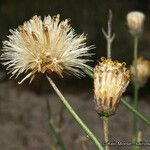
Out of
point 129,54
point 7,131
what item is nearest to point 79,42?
point 7,131

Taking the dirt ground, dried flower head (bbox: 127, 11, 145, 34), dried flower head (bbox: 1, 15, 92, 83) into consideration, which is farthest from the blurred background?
dried flower head (bbox: 1, 15, 92, 83)

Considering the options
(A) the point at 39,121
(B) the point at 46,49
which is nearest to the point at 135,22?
(B) the point at 46,49

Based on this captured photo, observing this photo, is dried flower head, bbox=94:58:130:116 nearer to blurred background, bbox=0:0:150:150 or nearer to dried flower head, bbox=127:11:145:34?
dried flower head, bbox=127:11:145:34

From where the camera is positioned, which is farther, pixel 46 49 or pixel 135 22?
pixel 135 22

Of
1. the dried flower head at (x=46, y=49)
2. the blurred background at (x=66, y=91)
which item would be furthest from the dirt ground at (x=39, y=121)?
the dried flower head at (x=46, y=49)

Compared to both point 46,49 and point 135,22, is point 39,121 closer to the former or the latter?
point 135,22

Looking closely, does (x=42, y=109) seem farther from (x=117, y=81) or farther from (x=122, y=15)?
(x=117, y=81)

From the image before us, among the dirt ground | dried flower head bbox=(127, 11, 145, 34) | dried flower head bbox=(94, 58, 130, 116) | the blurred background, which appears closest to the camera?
dried flower head bbox=(94, 58, 130, 116)
